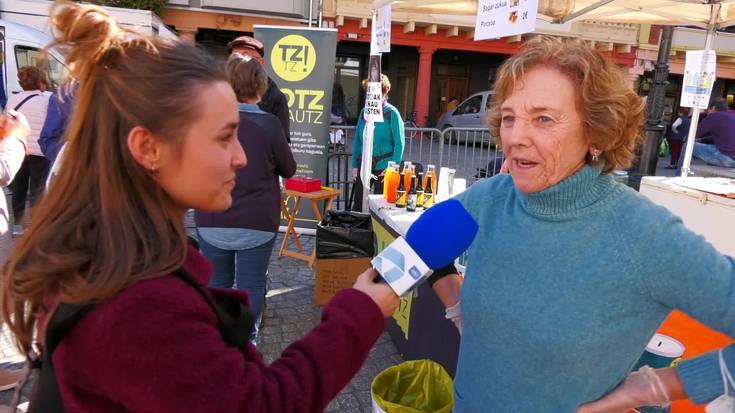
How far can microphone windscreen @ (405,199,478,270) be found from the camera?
122 cm

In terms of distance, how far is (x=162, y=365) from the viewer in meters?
0.81

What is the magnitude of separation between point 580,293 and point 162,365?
97 cm

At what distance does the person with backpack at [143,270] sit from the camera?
0.82m

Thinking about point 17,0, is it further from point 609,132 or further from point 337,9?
point 609,132

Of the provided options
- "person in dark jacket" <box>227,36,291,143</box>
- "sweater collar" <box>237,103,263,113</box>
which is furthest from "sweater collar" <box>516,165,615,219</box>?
"person in dark jacket" <box>227,36,291,143</box>

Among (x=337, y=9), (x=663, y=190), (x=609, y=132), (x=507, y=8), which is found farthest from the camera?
(x=337, y=9)

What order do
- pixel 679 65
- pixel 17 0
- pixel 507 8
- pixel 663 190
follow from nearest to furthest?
pixel 507 8, pixel 663 190, pixel 17 0, pixel 679 65

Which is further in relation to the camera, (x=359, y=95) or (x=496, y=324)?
(x=359, y=95)

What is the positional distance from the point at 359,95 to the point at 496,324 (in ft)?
58.9

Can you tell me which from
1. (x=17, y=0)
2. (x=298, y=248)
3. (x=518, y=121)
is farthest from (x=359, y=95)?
(x=518, y=121)

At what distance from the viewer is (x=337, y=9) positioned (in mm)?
15609

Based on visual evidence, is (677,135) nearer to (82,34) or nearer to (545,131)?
(545,131)

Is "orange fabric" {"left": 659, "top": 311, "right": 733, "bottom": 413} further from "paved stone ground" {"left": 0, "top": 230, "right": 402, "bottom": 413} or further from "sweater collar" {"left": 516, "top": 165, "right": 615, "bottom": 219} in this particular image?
"paved stone ground" {"left": 0, "top": 230, "right": 402, "bottom": 413}

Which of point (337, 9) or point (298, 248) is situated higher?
point (337, 9)
